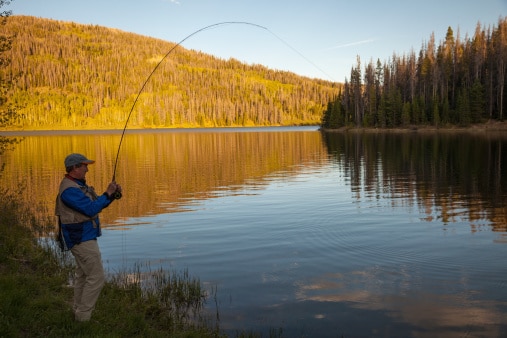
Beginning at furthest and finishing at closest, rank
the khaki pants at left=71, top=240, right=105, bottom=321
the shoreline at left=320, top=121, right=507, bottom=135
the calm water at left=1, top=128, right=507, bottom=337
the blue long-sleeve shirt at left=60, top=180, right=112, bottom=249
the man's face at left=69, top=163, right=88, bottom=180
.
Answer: the shoreline at left=320, top=121, right=507, bottom=135
the calm water at left=1, top=128, right=507, bottom=337
the khaki pants at left=71, top=240, right=105, bottom=321
the man's face at left=69, top=163, right=88, bottom=180
the blue long-sleeve shirt at left=60, top=180, right=112, bottom=249

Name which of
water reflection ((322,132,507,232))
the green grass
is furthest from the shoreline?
the green grass

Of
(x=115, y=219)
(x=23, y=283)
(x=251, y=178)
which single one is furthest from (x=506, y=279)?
(x=251, y=178)

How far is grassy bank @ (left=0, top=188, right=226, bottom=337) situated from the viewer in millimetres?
6742

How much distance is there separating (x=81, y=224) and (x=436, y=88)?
112 m

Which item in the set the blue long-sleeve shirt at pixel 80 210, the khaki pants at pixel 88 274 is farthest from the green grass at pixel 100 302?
the blue long-sleeve shirt at pixel 80 210

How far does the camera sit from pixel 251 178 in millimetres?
33344

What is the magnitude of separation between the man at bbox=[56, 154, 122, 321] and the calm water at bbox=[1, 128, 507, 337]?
9.60 feet

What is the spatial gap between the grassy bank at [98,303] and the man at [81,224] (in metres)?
0.45

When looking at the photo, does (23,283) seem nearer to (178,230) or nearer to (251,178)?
(178,230)

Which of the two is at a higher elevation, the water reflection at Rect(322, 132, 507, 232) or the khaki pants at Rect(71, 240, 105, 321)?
the khaki pants at Rect(71, 240, 105, 321)

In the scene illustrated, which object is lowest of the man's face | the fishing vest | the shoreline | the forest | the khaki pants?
the khaki pants

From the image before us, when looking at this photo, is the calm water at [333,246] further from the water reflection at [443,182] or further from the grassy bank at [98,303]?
the grassy bank at [98,303]

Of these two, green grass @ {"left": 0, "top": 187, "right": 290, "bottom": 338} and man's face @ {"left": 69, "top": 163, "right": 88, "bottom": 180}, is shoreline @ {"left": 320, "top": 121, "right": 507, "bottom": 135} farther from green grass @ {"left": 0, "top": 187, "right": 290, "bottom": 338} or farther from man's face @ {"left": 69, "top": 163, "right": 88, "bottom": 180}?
man's face @ {"left": 69, "top": 163, "right": 88, "bottom": 180}

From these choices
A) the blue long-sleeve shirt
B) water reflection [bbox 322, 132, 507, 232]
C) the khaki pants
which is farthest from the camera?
water reflection [bbox 322, 132, 507, 232]
